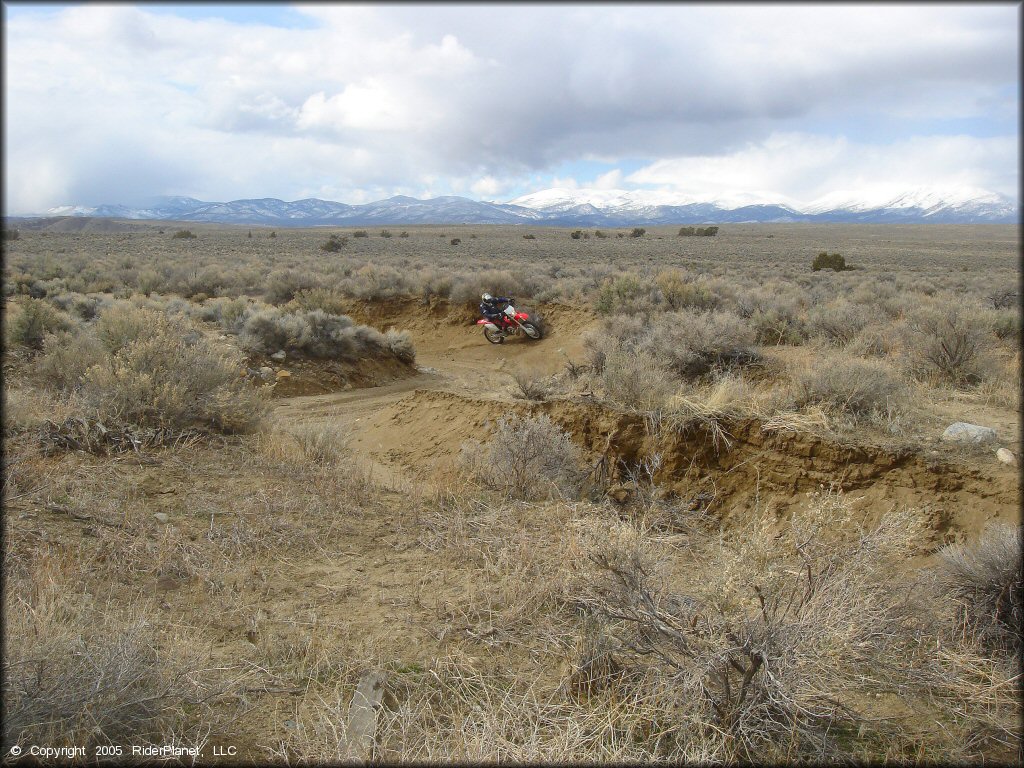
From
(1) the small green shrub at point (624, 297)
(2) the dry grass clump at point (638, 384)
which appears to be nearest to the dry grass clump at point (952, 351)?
(2) the dry grass clump at point (638, 384)

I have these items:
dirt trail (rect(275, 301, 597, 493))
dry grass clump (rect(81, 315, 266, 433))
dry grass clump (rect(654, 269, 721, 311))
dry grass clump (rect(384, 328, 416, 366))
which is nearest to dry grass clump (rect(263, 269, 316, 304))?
dirt trail (rect(275, 301, 597, 493))

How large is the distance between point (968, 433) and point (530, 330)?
1014cm

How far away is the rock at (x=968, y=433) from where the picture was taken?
5.41m

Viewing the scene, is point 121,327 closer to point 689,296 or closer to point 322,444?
point 322,444

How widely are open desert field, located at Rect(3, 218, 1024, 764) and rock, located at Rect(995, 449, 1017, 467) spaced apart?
0.07 meters

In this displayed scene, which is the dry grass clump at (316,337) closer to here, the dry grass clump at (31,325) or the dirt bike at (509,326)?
the dirt bike at (509,326)

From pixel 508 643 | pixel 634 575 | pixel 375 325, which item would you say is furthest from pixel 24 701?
pixel 375 325

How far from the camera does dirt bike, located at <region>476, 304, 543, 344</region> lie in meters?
14.7

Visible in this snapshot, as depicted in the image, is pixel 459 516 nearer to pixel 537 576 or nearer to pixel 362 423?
pixel 537 576

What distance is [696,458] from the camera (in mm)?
6480

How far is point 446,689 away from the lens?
271 cm

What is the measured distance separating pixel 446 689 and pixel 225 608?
139cm

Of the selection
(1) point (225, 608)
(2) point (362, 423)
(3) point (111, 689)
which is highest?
(3) point (111, 689)

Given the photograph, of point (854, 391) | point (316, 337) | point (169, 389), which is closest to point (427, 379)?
point (316, 337)
